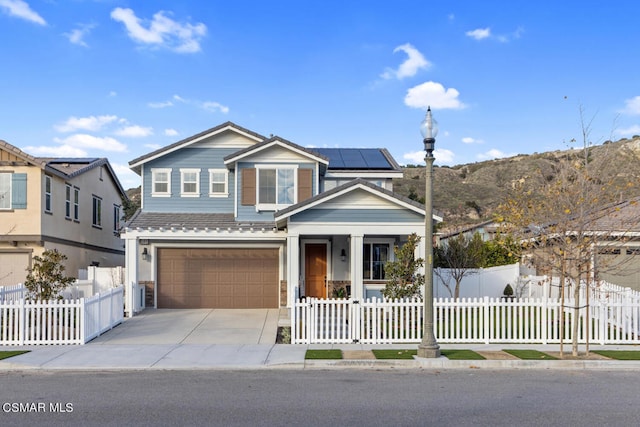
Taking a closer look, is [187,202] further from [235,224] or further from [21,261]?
[21,261]

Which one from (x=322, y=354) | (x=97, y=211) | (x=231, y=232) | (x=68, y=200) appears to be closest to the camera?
(x=322, y=354)

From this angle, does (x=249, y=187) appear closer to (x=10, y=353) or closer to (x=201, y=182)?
(x=201, y=182)

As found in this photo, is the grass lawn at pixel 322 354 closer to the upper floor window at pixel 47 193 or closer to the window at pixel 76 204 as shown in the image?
the upper floor window at pixel 47 193

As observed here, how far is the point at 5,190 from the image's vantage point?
21328mm

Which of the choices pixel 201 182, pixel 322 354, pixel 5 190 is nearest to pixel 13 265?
pixel 5 190

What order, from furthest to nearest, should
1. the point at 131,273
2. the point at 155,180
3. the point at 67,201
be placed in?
the point at 67,201, the point at 155,180, the point at 131,273

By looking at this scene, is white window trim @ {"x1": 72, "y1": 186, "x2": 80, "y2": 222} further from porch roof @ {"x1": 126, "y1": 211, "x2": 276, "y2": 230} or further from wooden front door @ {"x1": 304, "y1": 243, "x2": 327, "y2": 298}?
wooden front door @ {"x1": 304, "y1": 243, "x2": 327, "y2": 298}

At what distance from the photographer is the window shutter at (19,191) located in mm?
21266

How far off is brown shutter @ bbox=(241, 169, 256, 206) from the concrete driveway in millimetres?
3915

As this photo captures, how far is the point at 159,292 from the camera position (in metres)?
20.9

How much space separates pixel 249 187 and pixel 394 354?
10432 mm

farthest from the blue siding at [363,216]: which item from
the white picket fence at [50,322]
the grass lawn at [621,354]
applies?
the grass lawn at [621,354]

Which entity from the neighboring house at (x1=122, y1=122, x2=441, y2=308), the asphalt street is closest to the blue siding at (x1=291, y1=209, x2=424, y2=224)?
the neighboring house at (x1=122, y1=122, x2=441, y2=308)

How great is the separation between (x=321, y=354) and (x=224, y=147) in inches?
470
